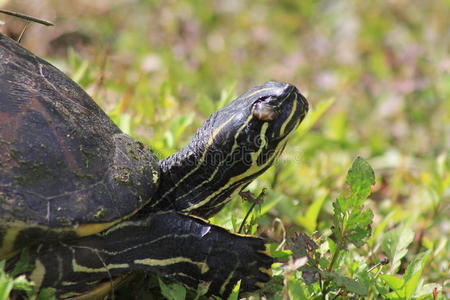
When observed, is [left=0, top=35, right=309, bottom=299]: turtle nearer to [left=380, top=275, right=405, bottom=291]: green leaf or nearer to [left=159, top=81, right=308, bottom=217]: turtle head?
[left=159, top=81, right=308, bottom=217]: turtle head

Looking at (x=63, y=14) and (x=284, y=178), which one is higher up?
(x=63, y=14)

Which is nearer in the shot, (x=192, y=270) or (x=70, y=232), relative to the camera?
(x=70, y=232)

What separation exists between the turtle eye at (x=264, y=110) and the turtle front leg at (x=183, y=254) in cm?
54

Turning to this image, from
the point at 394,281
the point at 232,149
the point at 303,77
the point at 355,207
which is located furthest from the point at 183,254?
the point at 303,77

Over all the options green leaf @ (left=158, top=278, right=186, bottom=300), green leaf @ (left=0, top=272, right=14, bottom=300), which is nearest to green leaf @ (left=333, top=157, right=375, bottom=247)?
green leaf @ (left=158, top=278, right=186, bottom=300)

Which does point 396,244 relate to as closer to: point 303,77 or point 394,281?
point 394,281

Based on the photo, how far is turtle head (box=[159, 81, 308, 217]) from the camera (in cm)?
282

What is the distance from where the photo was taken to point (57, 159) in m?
2.47

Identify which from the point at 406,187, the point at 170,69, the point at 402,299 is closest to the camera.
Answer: the point at 402,299

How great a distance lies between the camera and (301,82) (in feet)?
21.2

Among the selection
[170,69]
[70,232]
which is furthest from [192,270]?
[170,69]

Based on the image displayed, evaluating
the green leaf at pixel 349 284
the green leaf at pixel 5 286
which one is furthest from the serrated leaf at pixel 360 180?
the green leaf at pixel 5 286

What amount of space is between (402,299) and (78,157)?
4.81 feet

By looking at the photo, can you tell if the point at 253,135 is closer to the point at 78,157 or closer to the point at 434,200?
the point at 78,157
